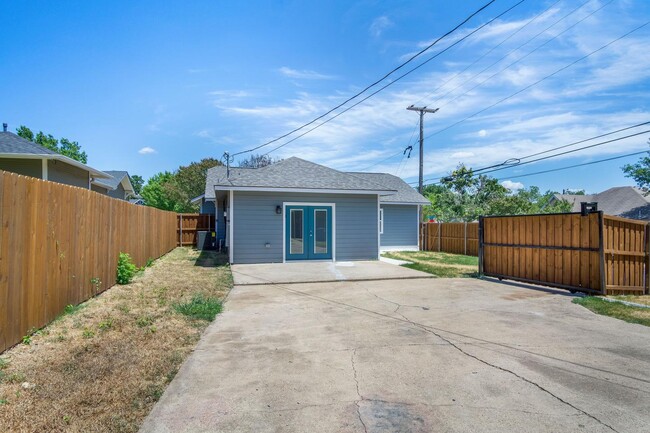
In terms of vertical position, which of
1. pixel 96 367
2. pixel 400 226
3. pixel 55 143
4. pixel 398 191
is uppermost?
pixel 55 143

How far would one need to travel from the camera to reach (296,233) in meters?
13.5

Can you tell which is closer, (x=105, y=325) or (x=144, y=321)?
(x=105, y=325)

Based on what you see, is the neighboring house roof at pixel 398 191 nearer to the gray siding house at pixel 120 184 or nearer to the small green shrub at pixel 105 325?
the small green shrub at pixel 105 325

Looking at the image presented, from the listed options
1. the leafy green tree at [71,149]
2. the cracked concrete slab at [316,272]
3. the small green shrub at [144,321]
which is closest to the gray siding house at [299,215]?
the cracked concrete slab at [316,272]

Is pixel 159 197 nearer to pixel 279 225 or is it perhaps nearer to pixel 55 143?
pixel 55 143

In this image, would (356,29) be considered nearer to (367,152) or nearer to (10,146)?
(10,146)

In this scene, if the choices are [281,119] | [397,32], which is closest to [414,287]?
[397,32]

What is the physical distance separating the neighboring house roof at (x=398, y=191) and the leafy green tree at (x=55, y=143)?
41382 mm

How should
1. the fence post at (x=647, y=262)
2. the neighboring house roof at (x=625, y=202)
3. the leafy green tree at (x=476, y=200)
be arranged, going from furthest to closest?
1. the neighboring house roof at (x=625, y=202)
2. the leafy green tree at (x=476, y=200)
3. the fence post at (x=647, y=262)

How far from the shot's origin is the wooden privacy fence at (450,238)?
58.3ft

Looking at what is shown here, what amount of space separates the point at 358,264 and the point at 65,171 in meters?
11.8

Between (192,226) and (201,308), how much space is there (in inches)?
663

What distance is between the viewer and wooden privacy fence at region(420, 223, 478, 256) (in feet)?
58.3

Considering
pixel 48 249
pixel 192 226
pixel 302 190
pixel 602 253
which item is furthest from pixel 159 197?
pixel 602 253
